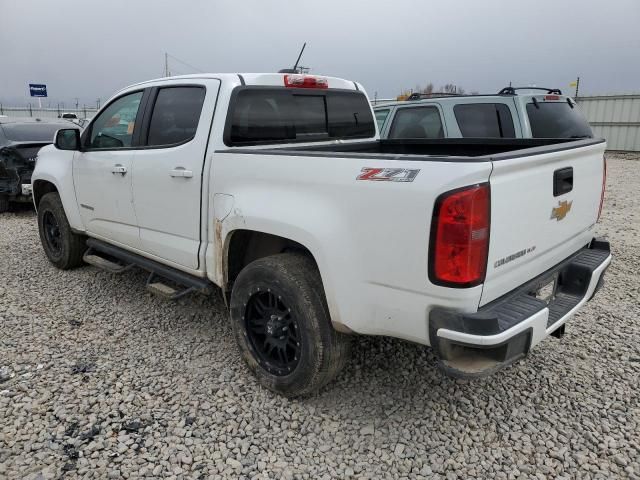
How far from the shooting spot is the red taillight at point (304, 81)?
368 cm

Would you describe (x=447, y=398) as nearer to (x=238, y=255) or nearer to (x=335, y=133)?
(x=238, y=255)

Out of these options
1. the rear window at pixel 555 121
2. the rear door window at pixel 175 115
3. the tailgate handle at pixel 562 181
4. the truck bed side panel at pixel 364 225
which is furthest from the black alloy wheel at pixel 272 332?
the rear window at pixel 555 121

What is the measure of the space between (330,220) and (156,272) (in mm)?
1958

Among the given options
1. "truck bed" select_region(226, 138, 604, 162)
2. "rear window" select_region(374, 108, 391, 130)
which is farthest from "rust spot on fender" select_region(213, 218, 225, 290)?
"rear window" select_region(374, 108, 391, 130)

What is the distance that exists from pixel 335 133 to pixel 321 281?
5.54 feet

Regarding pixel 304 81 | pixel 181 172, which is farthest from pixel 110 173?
pixel 304 81

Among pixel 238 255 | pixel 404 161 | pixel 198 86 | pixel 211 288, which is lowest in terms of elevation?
pixel 211 288

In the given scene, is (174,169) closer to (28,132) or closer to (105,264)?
(105,264)

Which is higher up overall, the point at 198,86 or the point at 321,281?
the point at 198,86

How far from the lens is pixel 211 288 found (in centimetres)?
353

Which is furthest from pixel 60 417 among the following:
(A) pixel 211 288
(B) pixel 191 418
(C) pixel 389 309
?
(C) pixel 389 309

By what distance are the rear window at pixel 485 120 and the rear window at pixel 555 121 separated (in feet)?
0.88

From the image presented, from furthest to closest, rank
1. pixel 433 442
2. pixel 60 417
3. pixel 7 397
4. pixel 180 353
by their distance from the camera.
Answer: pixel 180 353, pixel 7 397, pixel 60 417, pixel 433 442

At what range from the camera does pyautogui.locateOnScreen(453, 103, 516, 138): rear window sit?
588cm
